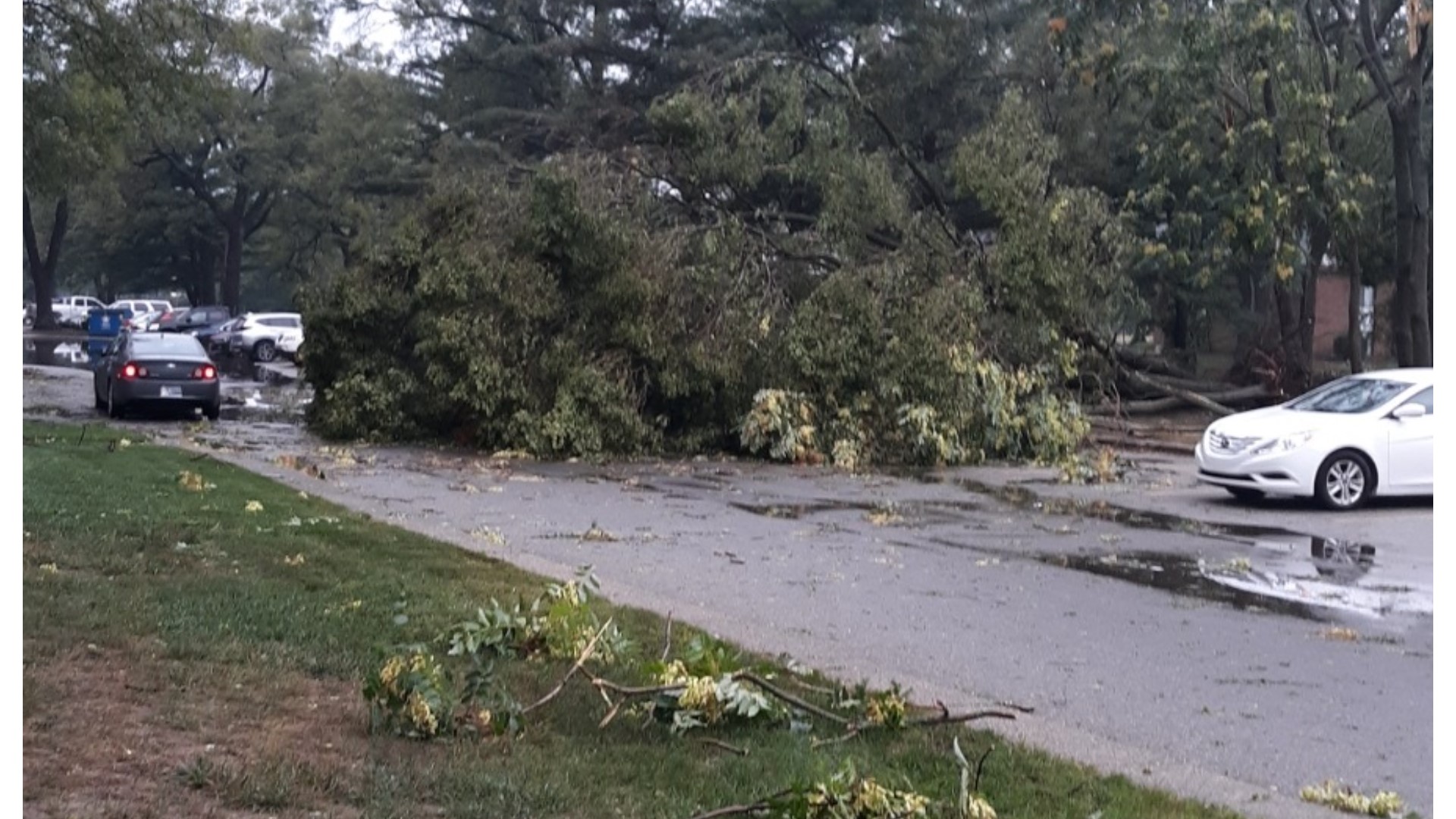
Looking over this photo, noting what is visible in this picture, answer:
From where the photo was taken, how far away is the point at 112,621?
24.8 feet

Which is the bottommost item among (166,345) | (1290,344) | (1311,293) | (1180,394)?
(1180,394)

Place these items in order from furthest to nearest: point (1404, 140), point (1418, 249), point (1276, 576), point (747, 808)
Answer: point (1418, 249), point (1404, 140), point (1276, 576), point (747, 808)

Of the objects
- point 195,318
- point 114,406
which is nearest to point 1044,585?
point 114,406

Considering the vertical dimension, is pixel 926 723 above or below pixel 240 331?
below

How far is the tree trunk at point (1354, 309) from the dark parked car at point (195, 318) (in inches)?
1444

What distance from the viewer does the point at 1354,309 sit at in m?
29.0

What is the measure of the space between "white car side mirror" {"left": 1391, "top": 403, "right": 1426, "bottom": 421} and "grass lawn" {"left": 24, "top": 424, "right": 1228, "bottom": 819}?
10191 mm

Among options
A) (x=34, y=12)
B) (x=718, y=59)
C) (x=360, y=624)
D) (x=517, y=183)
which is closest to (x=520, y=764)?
(x=360, y=624)

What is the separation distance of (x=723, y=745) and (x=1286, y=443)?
11.6m

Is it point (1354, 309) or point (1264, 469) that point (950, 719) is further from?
point (1354, 309)

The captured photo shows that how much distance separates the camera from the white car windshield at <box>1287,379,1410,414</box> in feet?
54.1

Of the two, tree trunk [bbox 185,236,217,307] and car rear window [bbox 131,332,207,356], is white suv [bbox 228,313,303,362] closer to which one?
tree trunk [bbox 185,236,217,307]

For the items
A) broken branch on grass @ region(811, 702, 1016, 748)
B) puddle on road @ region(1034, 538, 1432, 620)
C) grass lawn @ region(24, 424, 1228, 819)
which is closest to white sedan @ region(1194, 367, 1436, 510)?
puddle on road @ region(1034, 538, 1432, 620)

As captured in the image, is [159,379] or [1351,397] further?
[159,379]
